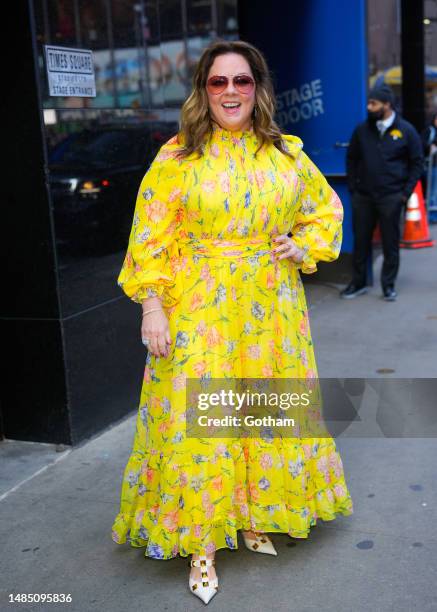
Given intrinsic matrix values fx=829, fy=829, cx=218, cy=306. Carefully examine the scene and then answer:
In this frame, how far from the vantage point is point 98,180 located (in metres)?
4.71

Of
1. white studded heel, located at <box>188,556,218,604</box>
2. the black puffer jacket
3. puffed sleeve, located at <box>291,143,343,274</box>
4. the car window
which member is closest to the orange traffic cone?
the black puffer jacket

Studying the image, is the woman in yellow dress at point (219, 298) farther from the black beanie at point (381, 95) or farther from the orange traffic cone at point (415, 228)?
the orange traffic cone at point (415, 228)

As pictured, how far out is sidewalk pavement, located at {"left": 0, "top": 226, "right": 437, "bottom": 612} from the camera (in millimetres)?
3072

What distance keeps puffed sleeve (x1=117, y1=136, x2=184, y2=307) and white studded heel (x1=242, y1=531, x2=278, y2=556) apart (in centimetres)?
110

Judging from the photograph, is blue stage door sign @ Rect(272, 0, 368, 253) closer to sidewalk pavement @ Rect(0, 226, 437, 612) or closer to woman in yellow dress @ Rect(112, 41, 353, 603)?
sidewalk pavement @ Rect(0, 226, 437, 612)

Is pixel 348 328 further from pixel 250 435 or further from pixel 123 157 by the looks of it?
pixel 250 435

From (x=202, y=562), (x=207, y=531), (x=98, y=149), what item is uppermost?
(x=98, y=149)

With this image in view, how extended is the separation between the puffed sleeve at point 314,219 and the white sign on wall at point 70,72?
1630 millimetres

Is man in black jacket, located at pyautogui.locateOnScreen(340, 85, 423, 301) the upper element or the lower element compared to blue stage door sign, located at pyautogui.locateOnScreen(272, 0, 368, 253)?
lower

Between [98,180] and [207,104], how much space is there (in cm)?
175

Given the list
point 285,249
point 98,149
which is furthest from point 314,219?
point 98,149

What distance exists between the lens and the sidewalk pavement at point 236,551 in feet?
10.1

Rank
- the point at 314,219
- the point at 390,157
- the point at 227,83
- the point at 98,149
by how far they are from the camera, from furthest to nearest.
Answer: the point at 390,157
the point at 98,149
the point at 314,219
the point at 227,83

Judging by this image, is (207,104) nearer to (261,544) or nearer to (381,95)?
(261,544)
